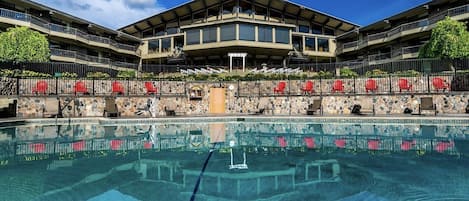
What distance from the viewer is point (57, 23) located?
3150cm

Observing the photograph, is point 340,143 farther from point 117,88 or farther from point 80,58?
point 80,58

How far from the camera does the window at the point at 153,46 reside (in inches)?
1526

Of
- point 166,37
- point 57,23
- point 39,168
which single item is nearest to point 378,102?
point 39,168

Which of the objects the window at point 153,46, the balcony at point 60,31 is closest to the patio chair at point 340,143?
the balcony at point 60,31

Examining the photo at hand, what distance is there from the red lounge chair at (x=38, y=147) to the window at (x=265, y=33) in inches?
1023

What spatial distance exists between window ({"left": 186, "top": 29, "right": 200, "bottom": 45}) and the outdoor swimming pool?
22.5 metres

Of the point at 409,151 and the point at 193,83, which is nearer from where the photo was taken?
the point at 409,151

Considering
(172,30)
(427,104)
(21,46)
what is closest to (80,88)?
(21,46)

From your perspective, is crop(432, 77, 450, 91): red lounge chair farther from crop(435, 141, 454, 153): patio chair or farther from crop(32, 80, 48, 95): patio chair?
crop(32, 80, 48, 95): patio chair

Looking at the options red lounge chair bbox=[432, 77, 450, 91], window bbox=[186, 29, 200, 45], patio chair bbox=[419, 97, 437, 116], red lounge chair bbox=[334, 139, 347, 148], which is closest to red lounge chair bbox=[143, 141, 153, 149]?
red lounge chair bbox=[334, 139, 347, 148]

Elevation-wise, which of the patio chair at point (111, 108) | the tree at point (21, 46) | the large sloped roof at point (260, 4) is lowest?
the patio chair at point (111, 108)

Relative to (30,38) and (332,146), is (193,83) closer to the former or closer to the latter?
(30,38)

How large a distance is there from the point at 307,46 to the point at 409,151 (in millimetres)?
30945

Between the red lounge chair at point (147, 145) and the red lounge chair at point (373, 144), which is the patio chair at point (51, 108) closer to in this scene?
the red lounge chair at point (147, 145)
